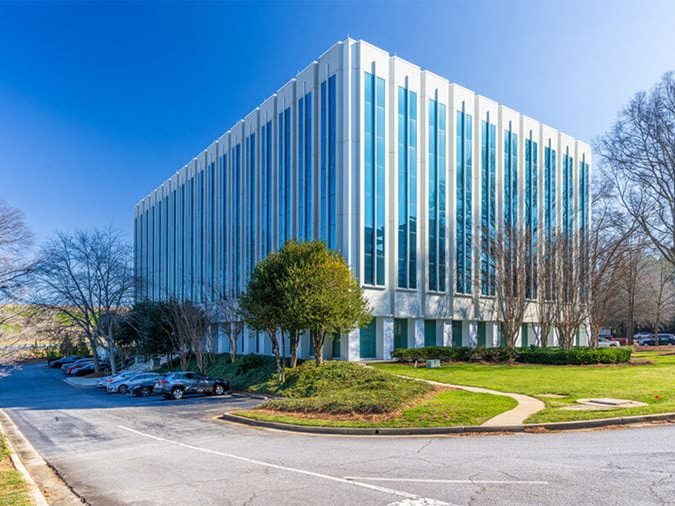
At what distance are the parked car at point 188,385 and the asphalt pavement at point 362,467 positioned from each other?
11.1m

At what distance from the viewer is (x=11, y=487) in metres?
9.38

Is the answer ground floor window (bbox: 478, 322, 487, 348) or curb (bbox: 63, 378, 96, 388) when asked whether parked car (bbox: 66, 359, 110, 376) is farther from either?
ground floor window (bbox: 478, 322, 487, 348)

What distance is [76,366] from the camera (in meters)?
59.8

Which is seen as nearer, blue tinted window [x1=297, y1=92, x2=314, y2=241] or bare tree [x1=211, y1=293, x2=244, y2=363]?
bare tree [x1=211, y1=293, x2=244, y2=363]

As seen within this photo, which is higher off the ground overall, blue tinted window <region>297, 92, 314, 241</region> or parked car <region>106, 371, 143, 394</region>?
blue tinted window <region>297, 92, 314, 241</region>

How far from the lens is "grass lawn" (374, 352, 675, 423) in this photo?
602 inches

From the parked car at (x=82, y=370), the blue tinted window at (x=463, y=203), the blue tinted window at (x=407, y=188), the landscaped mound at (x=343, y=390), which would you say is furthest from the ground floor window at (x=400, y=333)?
A: the parked car at (x=82, y=370)

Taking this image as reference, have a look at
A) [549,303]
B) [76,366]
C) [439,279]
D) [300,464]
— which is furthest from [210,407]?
[76,366]

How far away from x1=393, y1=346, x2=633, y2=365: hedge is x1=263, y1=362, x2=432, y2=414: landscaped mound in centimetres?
869

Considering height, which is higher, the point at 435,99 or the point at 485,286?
the point at 435,99

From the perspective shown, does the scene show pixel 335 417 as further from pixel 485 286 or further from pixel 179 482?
pixel 485 286

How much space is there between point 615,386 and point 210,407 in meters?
16.4

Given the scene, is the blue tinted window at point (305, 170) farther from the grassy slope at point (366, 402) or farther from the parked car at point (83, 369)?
the parked car at point (83, 369)

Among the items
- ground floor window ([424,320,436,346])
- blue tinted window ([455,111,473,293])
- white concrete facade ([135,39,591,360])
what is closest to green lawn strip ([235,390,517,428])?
white concrete facade ([135,39,591,360])
